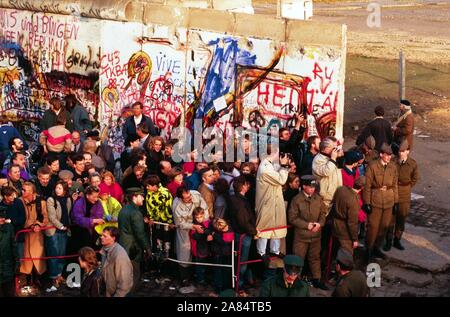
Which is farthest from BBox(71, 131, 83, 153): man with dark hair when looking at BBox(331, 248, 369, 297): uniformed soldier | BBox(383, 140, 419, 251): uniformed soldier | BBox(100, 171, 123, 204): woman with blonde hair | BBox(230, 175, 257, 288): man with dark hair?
BBox(331, 248, 369, 297): uniformed soldier

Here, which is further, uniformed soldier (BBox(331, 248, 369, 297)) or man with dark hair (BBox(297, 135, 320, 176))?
man with dark hair (BBox(297, 135, 320, 176))

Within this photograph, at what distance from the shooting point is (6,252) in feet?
37.5

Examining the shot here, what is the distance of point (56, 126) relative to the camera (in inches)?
628

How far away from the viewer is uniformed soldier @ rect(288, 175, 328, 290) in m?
12.6

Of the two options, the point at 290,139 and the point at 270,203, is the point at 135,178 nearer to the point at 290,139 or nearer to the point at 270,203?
the point at 270,203

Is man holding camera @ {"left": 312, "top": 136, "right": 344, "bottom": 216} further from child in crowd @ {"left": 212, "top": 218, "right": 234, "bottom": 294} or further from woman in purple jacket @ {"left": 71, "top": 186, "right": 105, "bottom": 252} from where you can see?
woman in purple jacket @ {"left": 71, "top": 186, "right": 105, "bottom": 252}

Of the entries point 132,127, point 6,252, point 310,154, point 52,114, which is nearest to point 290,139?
point 310,154

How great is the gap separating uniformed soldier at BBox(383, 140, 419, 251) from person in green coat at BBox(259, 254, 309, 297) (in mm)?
4723

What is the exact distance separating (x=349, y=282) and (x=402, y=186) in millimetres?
4717

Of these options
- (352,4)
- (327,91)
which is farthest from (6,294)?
(352,4)

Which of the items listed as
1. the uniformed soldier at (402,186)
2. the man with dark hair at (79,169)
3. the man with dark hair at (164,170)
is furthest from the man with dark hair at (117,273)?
the uniformed soldier at (402,186)

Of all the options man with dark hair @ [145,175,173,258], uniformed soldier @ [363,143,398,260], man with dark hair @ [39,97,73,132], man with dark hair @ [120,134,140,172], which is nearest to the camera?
man with dark hair @ [145,175,173,258]

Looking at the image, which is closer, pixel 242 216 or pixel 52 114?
pixel 242 216

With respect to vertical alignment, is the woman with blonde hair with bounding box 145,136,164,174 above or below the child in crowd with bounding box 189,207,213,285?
above
